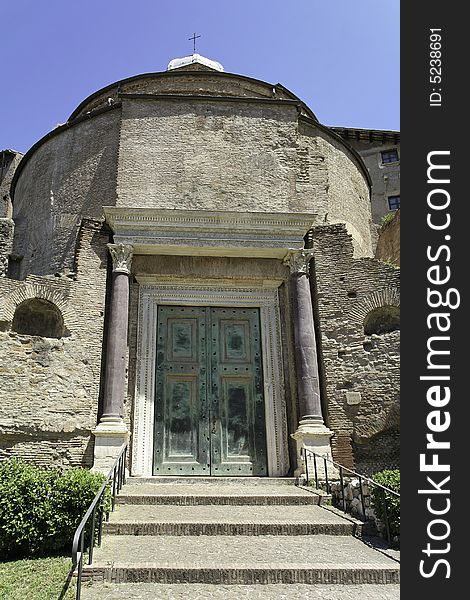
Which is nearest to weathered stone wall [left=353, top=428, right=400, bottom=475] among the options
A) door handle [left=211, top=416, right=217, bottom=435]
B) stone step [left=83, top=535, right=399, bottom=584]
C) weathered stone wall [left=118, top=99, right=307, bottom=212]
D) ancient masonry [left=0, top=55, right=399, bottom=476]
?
ancient masonry [left=0, top=55, right=399, bottom=476]

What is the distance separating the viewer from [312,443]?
32.8 feet

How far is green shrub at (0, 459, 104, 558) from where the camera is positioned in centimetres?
628

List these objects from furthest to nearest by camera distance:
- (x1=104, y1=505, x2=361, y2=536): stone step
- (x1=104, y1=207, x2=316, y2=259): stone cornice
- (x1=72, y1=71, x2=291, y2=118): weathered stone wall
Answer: (x1=72, y1=71, x2=291, y2=118): weathered stone wall
(x1=104, y1=207, x2=316, y2=259): stone cornice
(x1=104, y1=505, x2=361, y2=536): stone step

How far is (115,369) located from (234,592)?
5.77 metres

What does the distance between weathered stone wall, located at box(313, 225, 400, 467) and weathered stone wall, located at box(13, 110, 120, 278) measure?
4.98 m

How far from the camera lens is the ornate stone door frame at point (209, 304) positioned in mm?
10492

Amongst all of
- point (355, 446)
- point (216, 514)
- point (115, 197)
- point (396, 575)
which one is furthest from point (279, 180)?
point (396, 575)

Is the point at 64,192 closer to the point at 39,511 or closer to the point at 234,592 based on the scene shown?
the point at 39,511

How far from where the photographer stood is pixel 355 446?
34.1 feet

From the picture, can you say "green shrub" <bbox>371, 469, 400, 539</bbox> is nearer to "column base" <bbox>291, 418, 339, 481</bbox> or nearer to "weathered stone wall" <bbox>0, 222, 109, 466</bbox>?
"column base" <bbox>291, 418, 339, 481</bbox>

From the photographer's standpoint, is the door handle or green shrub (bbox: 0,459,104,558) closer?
green shrub (bbox: 0,459,104,558)

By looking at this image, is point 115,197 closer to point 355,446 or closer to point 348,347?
point 348,347

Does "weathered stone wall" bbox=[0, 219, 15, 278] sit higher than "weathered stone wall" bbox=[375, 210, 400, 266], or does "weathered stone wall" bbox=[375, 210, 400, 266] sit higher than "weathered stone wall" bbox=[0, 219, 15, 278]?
"weathered stone wall" bbox=[375, 210, 400, 266]

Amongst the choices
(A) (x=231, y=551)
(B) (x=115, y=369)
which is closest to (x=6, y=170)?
(B) (x=115, y=369)
